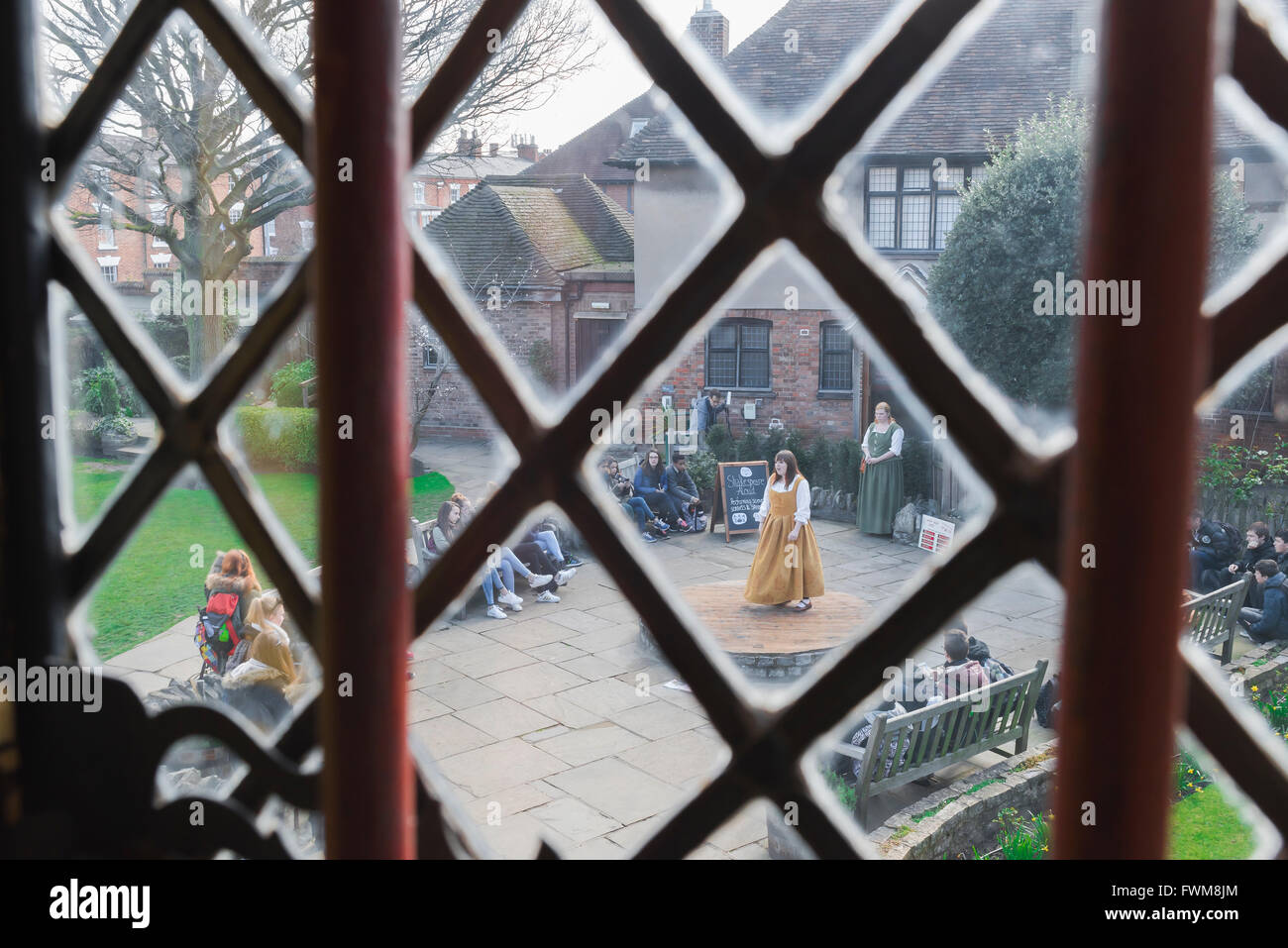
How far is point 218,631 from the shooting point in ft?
15.2

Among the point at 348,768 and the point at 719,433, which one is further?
the point at 719,433

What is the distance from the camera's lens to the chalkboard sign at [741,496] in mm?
8328

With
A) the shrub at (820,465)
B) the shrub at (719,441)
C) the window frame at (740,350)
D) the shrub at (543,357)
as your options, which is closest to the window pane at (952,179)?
the shrub at (820,465)

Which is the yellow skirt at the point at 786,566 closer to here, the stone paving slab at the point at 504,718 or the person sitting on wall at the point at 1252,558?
the stone paving slab at the point at 504,718

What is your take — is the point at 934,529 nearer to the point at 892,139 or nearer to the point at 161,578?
the point at 892,139

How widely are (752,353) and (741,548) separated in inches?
61.1

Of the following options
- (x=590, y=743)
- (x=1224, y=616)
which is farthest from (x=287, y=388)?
(x=590, y=743)

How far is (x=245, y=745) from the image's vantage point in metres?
0.80

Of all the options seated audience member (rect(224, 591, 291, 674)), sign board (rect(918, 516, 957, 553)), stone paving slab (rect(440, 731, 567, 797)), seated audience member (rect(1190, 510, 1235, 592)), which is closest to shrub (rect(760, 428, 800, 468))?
stone paving slab (rect(440, 731, 567, 797))

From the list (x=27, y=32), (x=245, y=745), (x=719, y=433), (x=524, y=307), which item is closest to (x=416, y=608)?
(x=245, y=745)

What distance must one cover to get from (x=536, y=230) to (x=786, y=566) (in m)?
7.31

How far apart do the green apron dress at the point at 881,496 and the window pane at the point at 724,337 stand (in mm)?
2170
